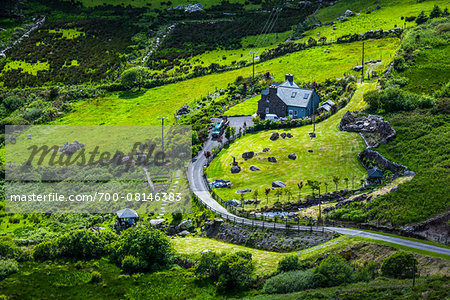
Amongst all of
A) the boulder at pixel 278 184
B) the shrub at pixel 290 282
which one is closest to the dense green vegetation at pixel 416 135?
the boulder at pixel 278 184

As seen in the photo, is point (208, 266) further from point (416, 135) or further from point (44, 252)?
point (416, 135)

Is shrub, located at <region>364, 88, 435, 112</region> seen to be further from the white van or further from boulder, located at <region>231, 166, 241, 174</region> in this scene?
boulder, located at <region>231, 166, 241, 174</region>

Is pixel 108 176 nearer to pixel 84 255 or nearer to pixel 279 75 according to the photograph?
pixel 84 255

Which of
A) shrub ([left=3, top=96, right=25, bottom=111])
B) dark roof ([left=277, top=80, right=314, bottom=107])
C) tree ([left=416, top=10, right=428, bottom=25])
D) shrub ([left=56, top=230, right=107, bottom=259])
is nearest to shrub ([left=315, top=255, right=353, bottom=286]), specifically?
shrub ([left=56, top=230, right=107, bottom=259])

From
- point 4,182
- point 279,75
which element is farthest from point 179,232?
point 279,75

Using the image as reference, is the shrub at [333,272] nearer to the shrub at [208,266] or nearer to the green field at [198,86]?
the shrub at [208,266]

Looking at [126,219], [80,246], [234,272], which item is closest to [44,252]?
[80,246]

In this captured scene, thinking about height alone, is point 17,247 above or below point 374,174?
below
